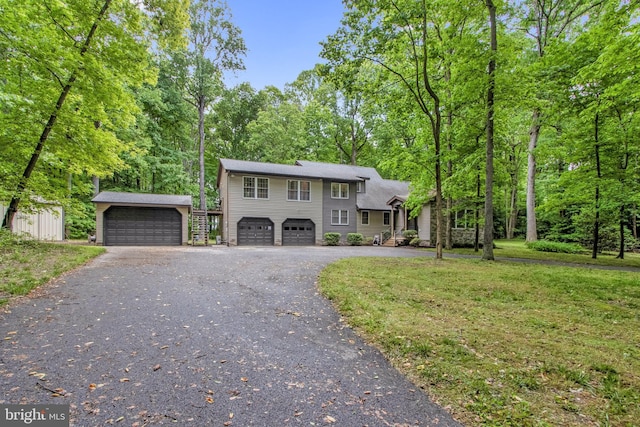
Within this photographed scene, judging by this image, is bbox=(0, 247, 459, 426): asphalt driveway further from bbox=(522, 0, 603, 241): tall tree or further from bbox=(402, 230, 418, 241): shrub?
bbox=(522, 0, 603, 241): tall tree

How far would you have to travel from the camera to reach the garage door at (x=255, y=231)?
20016mm

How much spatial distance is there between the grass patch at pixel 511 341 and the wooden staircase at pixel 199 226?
1457 cm

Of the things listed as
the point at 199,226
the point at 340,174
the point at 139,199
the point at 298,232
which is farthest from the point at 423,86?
the point at 139,199

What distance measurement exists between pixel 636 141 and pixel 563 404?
535 inches

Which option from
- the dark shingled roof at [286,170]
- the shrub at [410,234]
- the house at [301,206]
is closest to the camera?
the dark shingled roof at [286,170]

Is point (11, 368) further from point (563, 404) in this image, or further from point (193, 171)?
point (193, 171)

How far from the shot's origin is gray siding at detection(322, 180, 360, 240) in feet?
73.0

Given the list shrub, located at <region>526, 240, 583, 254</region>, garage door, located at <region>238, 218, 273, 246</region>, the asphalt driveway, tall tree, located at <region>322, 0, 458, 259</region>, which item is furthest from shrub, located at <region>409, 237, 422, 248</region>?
the asphalt driveway

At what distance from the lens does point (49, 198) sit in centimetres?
1003

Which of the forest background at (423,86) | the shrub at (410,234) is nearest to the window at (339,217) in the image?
the shrub at (410,234)

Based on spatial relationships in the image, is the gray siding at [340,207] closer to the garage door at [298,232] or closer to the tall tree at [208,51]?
the garage door at [298,232]

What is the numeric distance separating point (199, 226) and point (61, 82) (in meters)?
11.5

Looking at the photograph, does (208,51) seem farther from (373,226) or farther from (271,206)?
(373,226)

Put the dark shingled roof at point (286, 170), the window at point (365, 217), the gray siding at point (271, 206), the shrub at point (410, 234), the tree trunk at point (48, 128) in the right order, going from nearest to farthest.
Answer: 1. the tree trunk at point (48, 128)
2. the gray siding at point (271, 206)
3. the dark shingled roof at point (286, 170)
4. the shrub at point (410, 234)
5. the window at point (365, 217)
